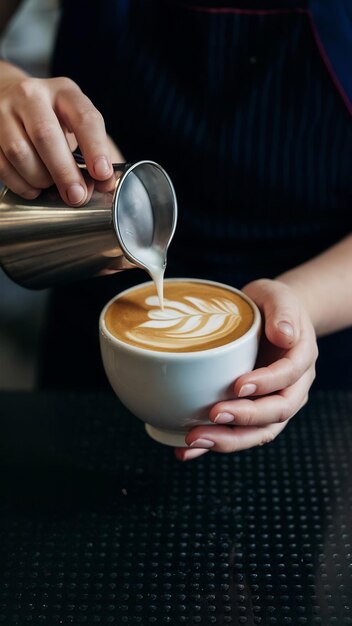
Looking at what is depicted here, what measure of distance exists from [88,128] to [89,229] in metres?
0.13

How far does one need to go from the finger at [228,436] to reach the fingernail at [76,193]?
30 cm

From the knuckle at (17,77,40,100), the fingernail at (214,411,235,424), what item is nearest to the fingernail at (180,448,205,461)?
the fingernail at (214,411,235,424)

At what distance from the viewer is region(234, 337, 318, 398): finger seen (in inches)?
32.5

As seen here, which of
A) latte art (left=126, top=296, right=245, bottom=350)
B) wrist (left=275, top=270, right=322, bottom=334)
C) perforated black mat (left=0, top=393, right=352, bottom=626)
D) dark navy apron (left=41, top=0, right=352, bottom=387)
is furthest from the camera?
dark navy apron (left=41, top=0, right=352, bottom=387)

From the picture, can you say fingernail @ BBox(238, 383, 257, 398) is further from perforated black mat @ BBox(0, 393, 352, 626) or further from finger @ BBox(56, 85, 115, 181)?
finger @ BBox(56, 85, 115, 181)

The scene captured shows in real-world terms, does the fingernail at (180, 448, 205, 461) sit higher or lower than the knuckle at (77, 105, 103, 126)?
lower

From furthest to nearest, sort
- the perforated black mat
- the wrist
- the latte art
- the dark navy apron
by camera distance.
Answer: the dark navy apron < the wrist < the latte art < the perforated black mat

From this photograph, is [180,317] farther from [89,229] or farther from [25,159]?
[25,159]

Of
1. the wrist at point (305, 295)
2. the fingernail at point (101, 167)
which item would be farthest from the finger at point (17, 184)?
the wrist at point (305, 295)

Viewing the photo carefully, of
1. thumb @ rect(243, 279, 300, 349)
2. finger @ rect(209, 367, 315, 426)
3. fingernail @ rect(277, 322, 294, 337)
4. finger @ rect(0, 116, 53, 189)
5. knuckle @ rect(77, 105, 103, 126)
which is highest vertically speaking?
knuckle @ rect(77, 105, 103, 126)

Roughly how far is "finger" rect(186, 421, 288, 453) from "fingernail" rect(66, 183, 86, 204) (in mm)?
300

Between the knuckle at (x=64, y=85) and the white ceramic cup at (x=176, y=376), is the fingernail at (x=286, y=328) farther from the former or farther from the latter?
the knuckle at (x=64, y=85)

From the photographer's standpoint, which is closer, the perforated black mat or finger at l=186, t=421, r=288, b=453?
the perforated black mat

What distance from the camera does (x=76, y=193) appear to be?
2.70ft
